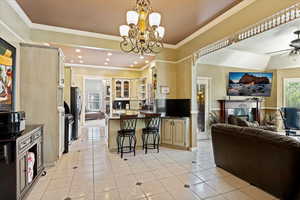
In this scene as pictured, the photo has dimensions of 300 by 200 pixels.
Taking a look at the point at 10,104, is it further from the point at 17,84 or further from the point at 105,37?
the point at 105,37

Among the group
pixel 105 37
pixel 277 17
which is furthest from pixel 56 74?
pixel 277 17

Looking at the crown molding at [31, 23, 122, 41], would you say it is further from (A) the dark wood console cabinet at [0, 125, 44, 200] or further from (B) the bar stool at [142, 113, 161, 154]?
(A) the dark wood console cabinet at [0, 125, 44, 200]

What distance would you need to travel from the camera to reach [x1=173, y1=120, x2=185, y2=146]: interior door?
4.27 m

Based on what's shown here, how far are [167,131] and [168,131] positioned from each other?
0.11ft

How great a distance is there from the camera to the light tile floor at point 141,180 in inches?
85.9

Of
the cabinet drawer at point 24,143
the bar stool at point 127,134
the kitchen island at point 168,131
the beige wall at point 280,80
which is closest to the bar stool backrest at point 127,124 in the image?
the bar stool at point 127,134

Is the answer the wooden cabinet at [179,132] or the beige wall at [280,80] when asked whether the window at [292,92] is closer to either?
the beige wall at [280,80]

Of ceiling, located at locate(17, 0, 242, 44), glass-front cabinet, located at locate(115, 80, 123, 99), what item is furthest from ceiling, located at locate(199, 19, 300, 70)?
glass-front cabinet, located at locate(115, 80, 123, 99)

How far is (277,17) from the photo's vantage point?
84.9 inches

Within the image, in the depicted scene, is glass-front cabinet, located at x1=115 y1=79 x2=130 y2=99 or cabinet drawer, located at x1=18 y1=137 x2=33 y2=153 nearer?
cabinet drawer, located at x1=18 y1=137 x2=33 y2=153

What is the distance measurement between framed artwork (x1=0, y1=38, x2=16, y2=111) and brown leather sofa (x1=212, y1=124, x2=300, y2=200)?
3812 mm

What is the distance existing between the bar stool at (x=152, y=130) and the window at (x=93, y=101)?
7.54 metres

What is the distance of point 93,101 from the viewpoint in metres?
10.8

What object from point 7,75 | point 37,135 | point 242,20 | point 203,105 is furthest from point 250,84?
point 7,75
